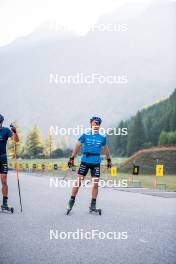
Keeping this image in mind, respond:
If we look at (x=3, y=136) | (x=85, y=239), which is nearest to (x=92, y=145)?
(x=3, y=136)

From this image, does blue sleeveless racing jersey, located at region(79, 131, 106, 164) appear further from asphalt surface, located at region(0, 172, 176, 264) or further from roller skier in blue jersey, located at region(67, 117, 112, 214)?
asphalt surface, located at region(0, 172, 176, 264)

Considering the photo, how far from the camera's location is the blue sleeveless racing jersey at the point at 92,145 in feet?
28.5

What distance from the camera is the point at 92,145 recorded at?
8.80 meters

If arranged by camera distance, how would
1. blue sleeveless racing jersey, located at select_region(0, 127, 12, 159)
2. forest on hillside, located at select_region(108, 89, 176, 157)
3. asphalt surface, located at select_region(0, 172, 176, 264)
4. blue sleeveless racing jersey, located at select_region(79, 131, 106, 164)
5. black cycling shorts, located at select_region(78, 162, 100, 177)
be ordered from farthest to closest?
forest on hillside, located at select_region(108, 89, 176, 157) < blue sleeveless racing jersey, located at select_region(0, 127, 12, 159) < black cycling shorts, located at select_region(78, 162, 100, 177) < blue sleeveless racing jersey, located at select_region(79, 131, 106, 164) < asphalt surface, located at select_region(0, 172, 176, 264)

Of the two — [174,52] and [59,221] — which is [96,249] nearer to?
[59,221]

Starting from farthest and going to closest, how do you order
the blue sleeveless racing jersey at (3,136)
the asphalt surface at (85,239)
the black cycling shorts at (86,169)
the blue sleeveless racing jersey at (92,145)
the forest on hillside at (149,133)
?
the forest on hillside at (149,133), the blue sleeveless racing jersey at (3,136), the black cycling shorts at (86,169), the blue sleeveless racing jersey at (92,145), the asphalt surface at (85,239)

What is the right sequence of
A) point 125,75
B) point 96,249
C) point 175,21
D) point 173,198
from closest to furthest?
point 96,249
point 125,75
point 175,21
point 173,198

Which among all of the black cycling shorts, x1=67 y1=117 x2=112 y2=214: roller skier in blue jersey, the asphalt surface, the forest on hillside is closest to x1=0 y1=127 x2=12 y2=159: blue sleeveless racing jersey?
the asphalt surface

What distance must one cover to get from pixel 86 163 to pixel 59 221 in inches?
52.4

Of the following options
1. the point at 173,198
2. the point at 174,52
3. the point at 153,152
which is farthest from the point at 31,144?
the point at 174,52

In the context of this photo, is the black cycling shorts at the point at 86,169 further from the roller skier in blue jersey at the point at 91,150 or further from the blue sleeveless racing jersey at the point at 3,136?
the blue sleeveless racing jersey at the point at 3,136

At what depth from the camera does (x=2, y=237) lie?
6504mm

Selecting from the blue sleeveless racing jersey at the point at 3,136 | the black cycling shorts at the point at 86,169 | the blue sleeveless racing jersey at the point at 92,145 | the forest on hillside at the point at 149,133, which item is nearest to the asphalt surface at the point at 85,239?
the black cycling shorts at the point at 86,169

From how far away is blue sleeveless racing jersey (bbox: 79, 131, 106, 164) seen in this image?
8680 millimetres
